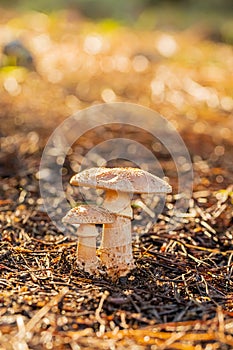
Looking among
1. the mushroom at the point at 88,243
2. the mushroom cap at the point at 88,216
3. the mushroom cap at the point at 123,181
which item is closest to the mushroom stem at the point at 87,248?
the mushroom at the point at 88,243

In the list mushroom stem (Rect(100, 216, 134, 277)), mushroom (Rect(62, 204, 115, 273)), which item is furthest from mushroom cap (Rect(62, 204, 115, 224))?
mushroom stem (Rect(100, 216, 134, 277))

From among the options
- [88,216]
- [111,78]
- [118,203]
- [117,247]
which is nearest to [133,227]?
[117,247]

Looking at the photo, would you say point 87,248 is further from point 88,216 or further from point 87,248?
point 88,216

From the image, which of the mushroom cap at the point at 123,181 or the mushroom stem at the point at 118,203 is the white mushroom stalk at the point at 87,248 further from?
the mushroom cap at the point at 123,181

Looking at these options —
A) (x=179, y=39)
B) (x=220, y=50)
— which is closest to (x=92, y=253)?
(x=220, y=50)

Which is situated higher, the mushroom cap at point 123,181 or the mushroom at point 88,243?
the mushroom cap at point 123,181

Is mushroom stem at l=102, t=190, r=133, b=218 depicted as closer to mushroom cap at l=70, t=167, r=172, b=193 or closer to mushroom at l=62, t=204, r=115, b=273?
mushroom at l=62, t=204, r=115, b=273

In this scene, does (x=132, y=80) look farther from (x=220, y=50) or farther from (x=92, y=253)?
(x=92, y=253)
